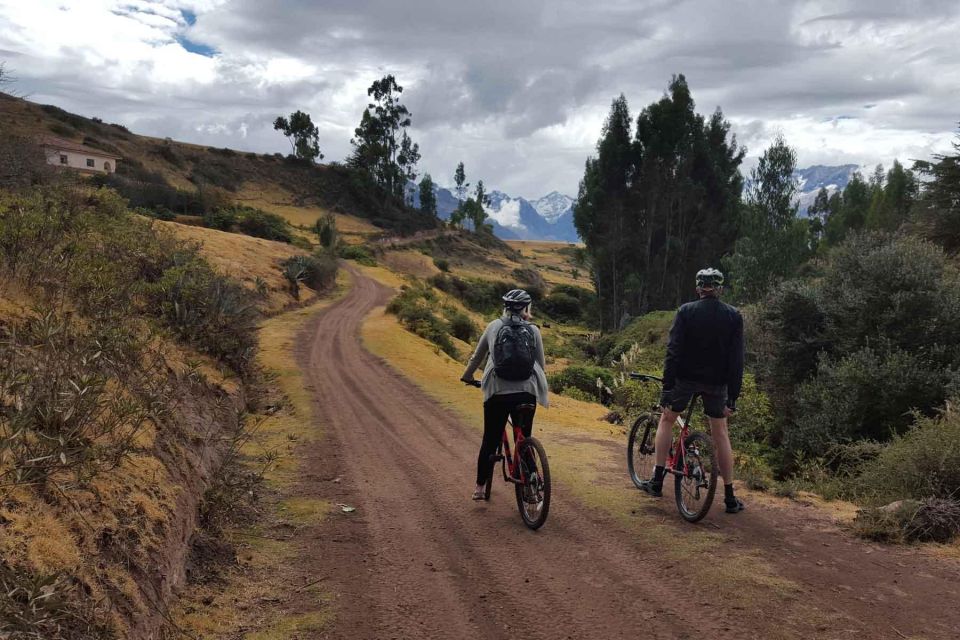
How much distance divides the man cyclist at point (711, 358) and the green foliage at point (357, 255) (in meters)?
50.2

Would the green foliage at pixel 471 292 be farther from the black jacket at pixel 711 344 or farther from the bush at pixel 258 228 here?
the black jacket at pixel 711 344

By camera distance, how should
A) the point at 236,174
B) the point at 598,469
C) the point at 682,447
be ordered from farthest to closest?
the point at 236,174 < the point at 598,469 < the point at 682,447

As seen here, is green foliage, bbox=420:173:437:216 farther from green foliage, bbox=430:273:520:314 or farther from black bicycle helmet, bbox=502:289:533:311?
black bicycle helmet, bbox=502:289:533:311

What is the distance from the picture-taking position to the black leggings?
5.73 meters

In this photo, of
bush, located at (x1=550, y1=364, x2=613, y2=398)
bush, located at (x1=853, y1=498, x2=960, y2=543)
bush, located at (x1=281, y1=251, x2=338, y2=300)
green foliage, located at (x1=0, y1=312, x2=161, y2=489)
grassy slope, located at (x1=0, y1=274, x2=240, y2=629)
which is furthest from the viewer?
bush, located at (x1=281, y1=251, x2=338, y2=300)

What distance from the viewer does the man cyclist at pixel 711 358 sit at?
5.58 m

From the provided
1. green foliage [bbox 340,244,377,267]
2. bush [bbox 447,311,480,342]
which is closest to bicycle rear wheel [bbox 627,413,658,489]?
bush [bbox 447,311,480,342]

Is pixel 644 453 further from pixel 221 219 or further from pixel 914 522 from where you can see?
pixel 221 219

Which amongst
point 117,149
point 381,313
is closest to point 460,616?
point 381,313

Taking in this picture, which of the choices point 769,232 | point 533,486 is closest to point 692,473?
point 533,486

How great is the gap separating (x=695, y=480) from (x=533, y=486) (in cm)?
152

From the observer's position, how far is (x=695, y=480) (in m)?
5.71

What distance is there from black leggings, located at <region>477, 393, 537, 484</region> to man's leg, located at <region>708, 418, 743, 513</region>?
170 centimetres

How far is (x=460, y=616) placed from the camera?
410 centimetres
